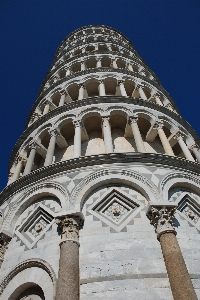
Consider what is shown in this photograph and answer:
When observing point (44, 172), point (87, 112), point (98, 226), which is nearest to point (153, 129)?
point (87, 112)

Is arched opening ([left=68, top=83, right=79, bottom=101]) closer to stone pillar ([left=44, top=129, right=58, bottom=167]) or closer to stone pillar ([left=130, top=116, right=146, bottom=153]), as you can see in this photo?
stone pillar ([left=44, top=129, right=58, bottom=167])

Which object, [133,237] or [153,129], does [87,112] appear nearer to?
[153,129]

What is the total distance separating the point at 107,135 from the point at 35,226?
430 cm

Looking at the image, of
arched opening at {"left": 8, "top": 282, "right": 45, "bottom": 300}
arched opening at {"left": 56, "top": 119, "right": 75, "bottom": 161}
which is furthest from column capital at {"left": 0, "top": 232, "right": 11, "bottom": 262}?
arched opening at {"left": 56, "top": 119, "right": 75, "bottom": 161}

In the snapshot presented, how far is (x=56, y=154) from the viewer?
1289cm

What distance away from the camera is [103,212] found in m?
8.52

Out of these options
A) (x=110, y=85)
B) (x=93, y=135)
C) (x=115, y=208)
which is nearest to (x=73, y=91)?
(x=110, y=85)

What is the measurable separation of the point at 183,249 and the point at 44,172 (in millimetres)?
4882

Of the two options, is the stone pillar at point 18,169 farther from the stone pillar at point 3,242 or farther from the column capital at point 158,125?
the column capital at point 158,125

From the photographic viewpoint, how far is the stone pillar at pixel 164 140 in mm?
11281

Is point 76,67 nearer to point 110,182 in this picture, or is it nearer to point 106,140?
point 106,140

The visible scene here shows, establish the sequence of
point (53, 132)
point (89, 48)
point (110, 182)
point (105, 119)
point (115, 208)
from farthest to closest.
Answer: point (89, 48) → point (53, 132) → point (105, 119) → point (110, 182) → point (115, 208)

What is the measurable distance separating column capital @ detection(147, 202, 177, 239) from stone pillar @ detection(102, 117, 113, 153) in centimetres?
317

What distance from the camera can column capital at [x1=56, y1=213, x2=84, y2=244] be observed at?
7505mm
